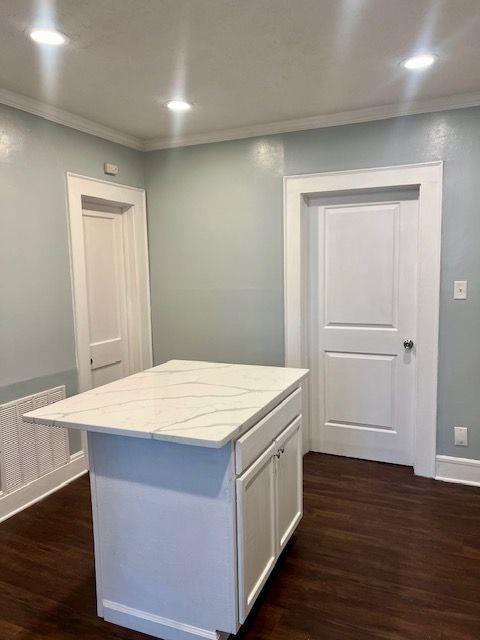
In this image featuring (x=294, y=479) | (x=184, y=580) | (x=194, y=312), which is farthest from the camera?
(x=194, y=312)

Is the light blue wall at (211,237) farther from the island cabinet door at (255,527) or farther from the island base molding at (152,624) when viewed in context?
the island cabinet door at (255,527)

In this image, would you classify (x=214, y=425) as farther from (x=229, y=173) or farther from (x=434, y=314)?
(x=229, y=173)

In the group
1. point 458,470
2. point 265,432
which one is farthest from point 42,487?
point 458,470

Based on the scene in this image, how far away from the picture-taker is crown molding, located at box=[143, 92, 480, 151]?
2932 mm

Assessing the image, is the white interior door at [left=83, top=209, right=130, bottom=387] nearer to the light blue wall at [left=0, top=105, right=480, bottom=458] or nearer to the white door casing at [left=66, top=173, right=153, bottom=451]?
the white door casing at [left=66, top=173, right=153, bottom=451]

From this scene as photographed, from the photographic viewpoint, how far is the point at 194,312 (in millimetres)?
3865

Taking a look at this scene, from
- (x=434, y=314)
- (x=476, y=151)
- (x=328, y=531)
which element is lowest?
(x=328, y=531)

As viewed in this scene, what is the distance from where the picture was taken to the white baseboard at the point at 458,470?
311cm

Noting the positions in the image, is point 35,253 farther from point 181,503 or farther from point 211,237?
point 181,503

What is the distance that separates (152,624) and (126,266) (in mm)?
2681

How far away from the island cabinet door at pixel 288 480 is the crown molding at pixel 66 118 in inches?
94.9

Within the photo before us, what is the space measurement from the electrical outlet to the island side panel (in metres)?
2.04

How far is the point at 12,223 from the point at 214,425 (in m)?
1.96

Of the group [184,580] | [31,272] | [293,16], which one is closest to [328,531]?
[184,580]
